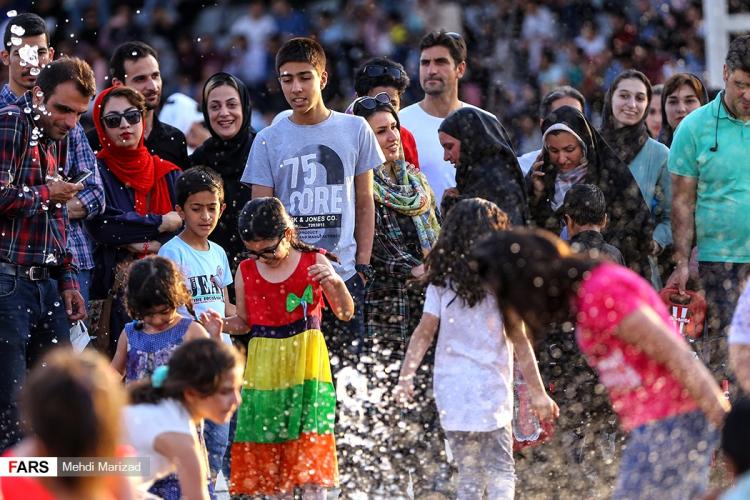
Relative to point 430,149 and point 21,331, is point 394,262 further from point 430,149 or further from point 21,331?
point 21,331

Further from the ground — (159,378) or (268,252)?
(268,252)

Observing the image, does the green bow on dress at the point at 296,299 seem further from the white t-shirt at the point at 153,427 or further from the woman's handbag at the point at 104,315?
the white t-shirt at the point at 153,427

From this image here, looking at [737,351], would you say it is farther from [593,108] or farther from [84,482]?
[593,108]

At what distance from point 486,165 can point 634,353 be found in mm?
3124

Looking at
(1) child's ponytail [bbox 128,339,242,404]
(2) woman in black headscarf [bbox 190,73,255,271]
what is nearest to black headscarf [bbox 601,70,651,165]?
(2) woman in black headscarf [bbox 190,73,255,271]

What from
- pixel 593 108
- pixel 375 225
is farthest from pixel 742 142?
pixel 593 108

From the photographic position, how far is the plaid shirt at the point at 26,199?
23.7 feet

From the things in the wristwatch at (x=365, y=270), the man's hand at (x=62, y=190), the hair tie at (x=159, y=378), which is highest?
the man's hand at (x=62, y=190)

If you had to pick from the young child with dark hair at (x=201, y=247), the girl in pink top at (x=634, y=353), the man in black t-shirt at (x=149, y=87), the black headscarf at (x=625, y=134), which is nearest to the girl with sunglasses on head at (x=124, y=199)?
the young child with dark hair at (x=201, y=247)

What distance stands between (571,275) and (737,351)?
100 cm

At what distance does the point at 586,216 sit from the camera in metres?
7.93

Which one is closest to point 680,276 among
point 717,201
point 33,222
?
point 717,201

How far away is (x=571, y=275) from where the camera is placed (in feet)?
15.9

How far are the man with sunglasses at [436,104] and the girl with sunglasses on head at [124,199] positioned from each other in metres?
1.62
